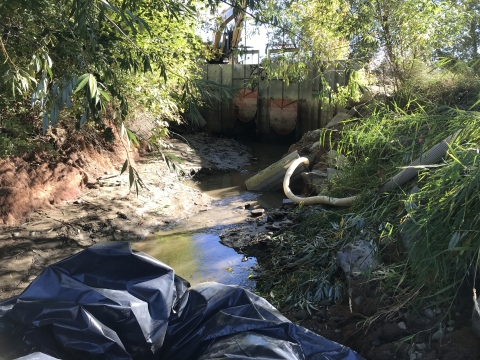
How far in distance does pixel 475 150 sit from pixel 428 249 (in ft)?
2.40

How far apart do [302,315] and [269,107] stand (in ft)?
43.2

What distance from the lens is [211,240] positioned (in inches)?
244

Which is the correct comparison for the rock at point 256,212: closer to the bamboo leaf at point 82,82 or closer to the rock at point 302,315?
the rock at point 302,315

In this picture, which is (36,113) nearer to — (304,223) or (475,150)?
(304,223)

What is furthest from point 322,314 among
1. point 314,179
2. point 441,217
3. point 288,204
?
point 314,179

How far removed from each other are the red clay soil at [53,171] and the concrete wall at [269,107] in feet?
24.5

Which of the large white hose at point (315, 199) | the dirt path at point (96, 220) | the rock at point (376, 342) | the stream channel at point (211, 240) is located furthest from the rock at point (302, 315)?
the large white hose at point (315, 199)

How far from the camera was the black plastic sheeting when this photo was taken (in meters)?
2.04

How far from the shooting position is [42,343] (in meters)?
2.08

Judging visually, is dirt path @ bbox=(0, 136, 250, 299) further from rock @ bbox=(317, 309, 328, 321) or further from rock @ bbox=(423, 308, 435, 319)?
rock @ bbox=(423, 308, 435, 319)

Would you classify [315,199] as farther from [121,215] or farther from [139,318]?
[139,318]

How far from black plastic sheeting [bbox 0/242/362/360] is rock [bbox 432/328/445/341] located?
735mm

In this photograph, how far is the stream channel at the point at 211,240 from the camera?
202 inches

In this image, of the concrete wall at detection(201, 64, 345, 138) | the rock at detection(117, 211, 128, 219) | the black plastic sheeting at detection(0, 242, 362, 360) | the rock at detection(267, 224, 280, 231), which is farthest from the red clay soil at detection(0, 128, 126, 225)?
the concrete wall at detection(201, 64, 345, 138)
